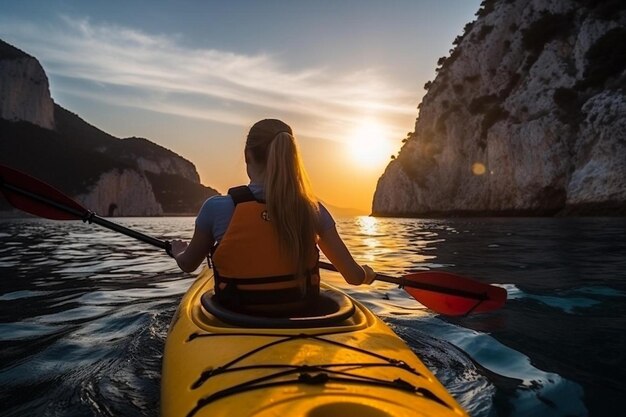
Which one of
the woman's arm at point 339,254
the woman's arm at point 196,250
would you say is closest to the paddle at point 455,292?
the woman's arm at point 339,254

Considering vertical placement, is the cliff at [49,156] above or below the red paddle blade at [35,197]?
above

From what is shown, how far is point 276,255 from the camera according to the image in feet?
9.79

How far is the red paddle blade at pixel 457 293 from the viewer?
4914mm

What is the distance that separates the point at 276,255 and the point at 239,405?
1.14 meters

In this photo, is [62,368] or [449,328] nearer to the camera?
[62,368]

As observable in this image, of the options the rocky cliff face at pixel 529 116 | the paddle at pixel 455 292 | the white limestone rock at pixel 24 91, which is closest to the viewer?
the paddle at pixel 455 292

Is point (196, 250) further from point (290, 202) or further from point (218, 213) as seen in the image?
point (290, 202)

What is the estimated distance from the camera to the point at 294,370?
230 centimetres

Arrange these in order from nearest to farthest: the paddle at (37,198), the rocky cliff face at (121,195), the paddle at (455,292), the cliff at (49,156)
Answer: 1. the paddle at (455,292)
2. the paddle at (37,198)
3. the cliff at (49,156)
4. the rocky cliff face at (121,195)

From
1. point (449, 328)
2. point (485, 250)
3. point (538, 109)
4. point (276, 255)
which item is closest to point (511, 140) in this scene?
point (538, 109)

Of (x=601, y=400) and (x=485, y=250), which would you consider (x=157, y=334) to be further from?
(x=485, y=250)

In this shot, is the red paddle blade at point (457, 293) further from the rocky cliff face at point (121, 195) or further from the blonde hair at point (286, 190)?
the rocky cliff face at point (121, 195)

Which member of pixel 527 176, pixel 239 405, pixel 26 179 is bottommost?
pixel 239 405

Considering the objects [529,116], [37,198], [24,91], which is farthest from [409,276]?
[24,91]
